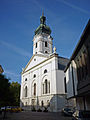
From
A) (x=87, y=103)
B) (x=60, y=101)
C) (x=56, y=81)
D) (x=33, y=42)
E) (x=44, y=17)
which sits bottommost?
(x=60, y=101)

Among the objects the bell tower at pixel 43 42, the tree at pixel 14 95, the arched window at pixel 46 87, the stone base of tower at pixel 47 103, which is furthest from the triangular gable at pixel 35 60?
the stone base of tower at pixel 47 103

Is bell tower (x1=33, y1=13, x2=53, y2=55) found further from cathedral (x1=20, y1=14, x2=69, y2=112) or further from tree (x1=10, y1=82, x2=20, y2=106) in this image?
tree (x1=10, y1=82, x2=20, y2=106)

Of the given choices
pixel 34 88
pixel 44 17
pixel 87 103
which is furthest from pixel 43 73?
pixel 44 17

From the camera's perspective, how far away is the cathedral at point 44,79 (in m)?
30.6

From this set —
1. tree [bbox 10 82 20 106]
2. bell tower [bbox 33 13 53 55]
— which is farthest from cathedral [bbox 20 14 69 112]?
tree [bbox 10 82 20 106]

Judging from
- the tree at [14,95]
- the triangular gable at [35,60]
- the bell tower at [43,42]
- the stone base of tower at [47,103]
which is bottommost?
the stone base of tower at [47,103]

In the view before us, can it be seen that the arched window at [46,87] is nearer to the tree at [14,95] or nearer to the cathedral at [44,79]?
the cathedral at [44,79]

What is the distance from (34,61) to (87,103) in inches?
1200

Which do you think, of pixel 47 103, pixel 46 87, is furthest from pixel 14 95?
pixel 46 87

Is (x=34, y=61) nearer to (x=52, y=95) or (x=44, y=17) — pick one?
(x=52, y=95)

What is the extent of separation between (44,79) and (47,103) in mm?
6712

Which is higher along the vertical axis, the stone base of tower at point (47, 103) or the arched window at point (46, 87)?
the arched window at point (46, 87)

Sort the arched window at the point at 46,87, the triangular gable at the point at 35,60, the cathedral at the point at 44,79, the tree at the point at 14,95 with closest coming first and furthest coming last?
the tree at the point at 14,95 → the cathedral at the point at 44,79 → the arched window at the point at 46,87 → the triangular gable at the point at 35,60

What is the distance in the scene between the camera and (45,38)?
47500mm
